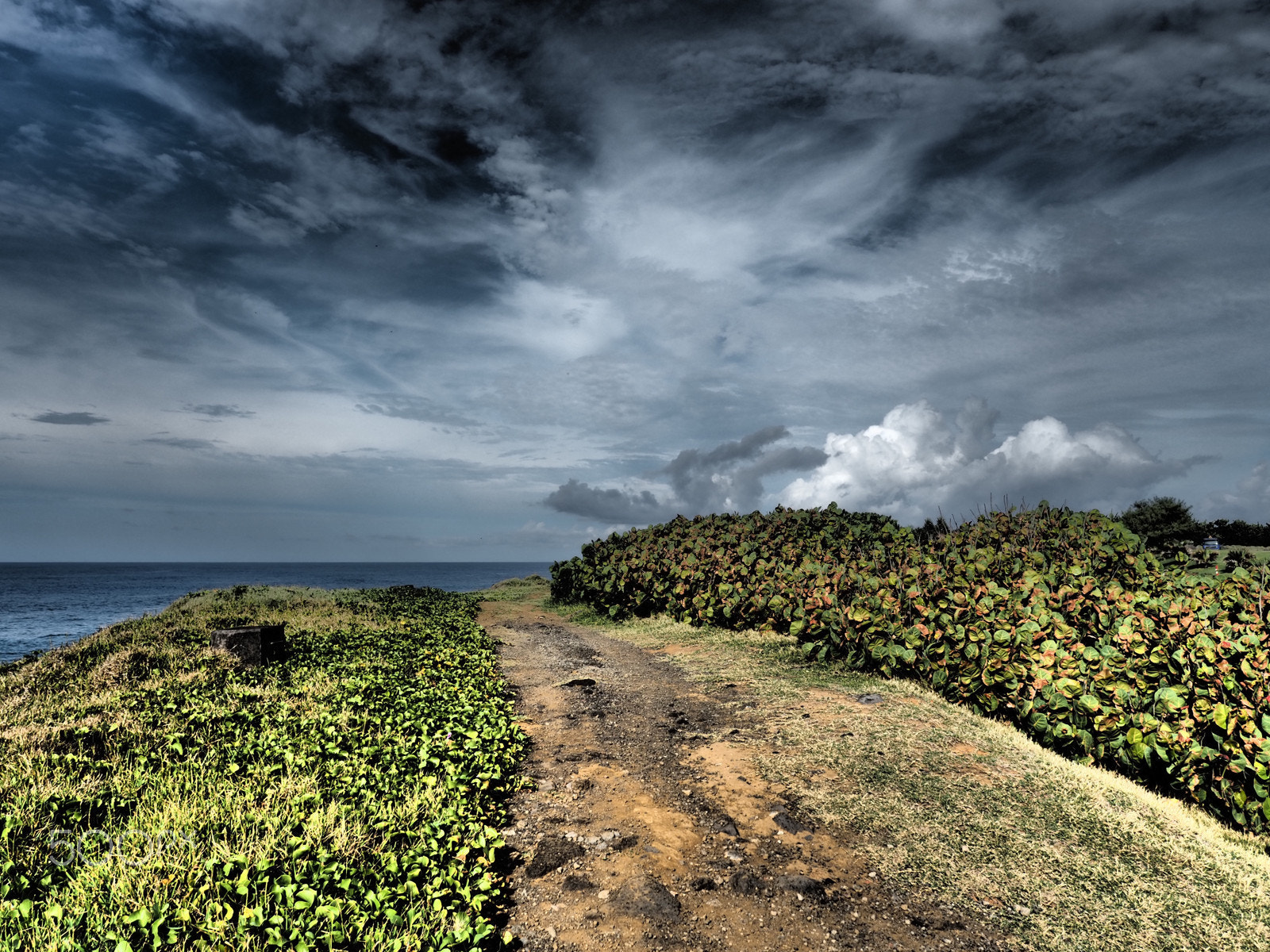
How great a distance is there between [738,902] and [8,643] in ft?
129

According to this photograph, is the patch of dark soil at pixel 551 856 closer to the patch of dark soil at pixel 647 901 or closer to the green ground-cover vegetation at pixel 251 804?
the green ground-cover vegetation at pixel 251 804

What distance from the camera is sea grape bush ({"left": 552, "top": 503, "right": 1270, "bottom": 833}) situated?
217 inches

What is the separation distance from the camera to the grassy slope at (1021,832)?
418cm

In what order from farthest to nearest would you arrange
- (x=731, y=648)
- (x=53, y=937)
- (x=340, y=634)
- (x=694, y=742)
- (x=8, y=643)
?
(x=8, y=643), (x=340, y=634), (x=731, y=648), (x=694, y=742), (x=53, y=937)

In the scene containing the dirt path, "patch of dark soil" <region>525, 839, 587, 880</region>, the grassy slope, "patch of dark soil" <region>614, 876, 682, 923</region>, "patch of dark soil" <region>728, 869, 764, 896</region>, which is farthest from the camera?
"patch of dark soil" <region>525, 839, 587, 880</region>

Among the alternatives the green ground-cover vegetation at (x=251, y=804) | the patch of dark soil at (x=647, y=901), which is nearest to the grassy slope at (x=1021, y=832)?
the patch of dark soil at (x=647, y=901)

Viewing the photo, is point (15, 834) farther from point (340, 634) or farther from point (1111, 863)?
point (340, 634)

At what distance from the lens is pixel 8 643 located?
97.4 feet

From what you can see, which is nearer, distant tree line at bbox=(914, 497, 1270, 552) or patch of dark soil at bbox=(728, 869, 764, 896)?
patch of dark soil at bbox=(728, 869, 764, 896)

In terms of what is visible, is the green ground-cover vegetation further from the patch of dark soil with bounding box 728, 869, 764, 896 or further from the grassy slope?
the grassy slope

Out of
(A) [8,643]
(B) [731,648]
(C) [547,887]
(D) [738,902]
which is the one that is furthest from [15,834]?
(A) [8,643]

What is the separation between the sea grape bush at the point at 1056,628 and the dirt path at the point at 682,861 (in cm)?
302

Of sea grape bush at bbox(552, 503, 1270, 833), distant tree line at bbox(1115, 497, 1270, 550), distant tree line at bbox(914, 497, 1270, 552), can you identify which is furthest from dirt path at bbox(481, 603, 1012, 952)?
distant tree line at bbox(1115, 497, 1270, 550)

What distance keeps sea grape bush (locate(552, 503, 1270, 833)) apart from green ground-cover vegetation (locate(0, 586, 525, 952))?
5.59m
